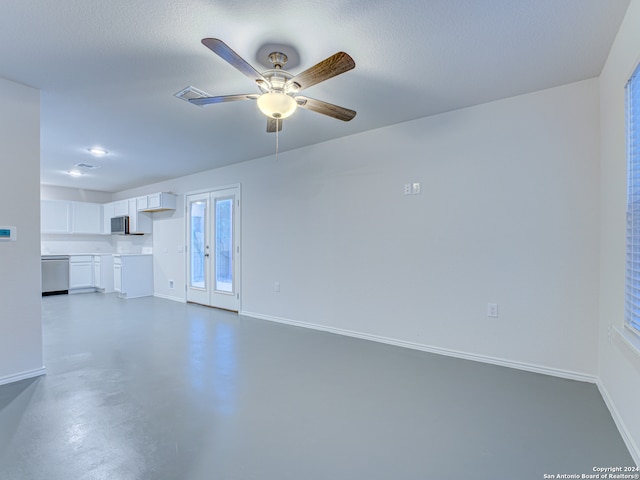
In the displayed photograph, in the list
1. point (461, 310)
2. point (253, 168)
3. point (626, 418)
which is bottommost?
point (626, 418)

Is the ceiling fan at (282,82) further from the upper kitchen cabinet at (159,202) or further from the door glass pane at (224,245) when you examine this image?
the upper kitchen cabinet at (159,202)

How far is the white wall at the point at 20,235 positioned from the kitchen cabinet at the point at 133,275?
395 cm

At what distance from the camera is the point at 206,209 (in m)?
5.76

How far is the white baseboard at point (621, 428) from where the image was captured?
1653mm

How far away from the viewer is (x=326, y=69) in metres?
1.89

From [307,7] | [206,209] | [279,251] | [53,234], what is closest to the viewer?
[307,7]

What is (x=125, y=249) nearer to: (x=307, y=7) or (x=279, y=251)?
(x=279, y=251)

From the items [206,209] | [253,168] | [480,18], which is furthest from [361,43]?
[206,209]

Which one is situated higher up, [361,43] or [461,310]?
[361,43]

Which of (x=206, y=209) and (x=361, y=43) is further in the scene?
(x=206, y=209)

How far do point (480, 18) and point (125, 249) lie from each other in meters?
8.38

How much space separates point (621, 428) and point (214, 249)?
525 centimetres

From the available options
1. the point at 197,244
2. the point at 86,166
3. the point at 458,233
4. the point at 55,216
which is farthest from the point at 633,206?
the point at 55,216

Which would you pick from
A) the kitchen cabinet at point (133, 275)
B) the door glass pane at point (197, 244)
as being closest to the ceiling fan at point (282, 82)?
the door glass pane at point (197, 244)
